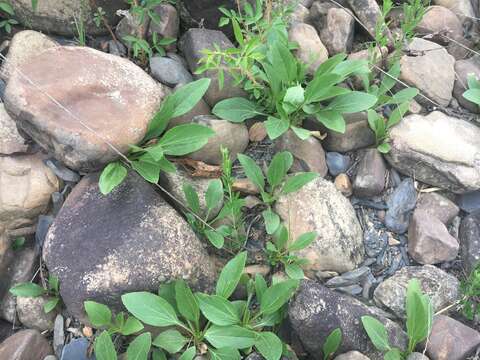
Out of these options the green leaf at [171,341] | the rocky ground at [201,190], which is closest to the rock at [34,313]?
the rocky ground at [201,190]

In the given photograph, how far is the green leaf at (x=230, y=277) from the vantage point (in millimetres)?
2264

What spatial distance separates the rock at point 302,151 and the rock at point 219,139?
20 cm

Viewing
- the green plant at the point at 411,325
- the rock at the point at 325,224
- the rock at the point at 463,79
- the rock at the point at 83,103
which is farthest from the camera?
the rock at the point at 463,79

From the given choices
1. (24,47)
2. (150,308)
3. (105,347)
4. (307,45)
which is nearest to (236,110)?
(307,45)

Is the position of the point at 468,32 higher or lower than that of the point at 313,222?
higher

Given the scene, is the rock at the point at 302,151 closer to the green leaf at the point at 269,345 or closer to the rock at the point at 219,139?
the rock at the point at 219,139

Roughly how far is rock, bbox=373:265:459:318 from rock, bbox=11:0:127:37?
202cm

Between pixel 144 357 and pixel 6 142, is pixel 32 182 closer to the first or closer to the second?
pixel 6 142

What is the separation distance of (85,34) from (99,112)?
751 mm

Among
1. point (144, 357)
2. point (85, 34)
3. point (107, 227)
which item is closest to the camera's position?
point (144, 357)

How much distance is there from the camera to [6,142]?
99.5 inches

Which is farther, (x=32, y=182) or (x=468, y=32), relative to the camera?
(x=468, y=32)

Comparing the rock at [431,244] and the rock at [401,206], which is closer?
the rock at [431,244]

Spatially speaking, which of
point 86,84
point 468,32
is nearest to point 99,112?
point 86,84
